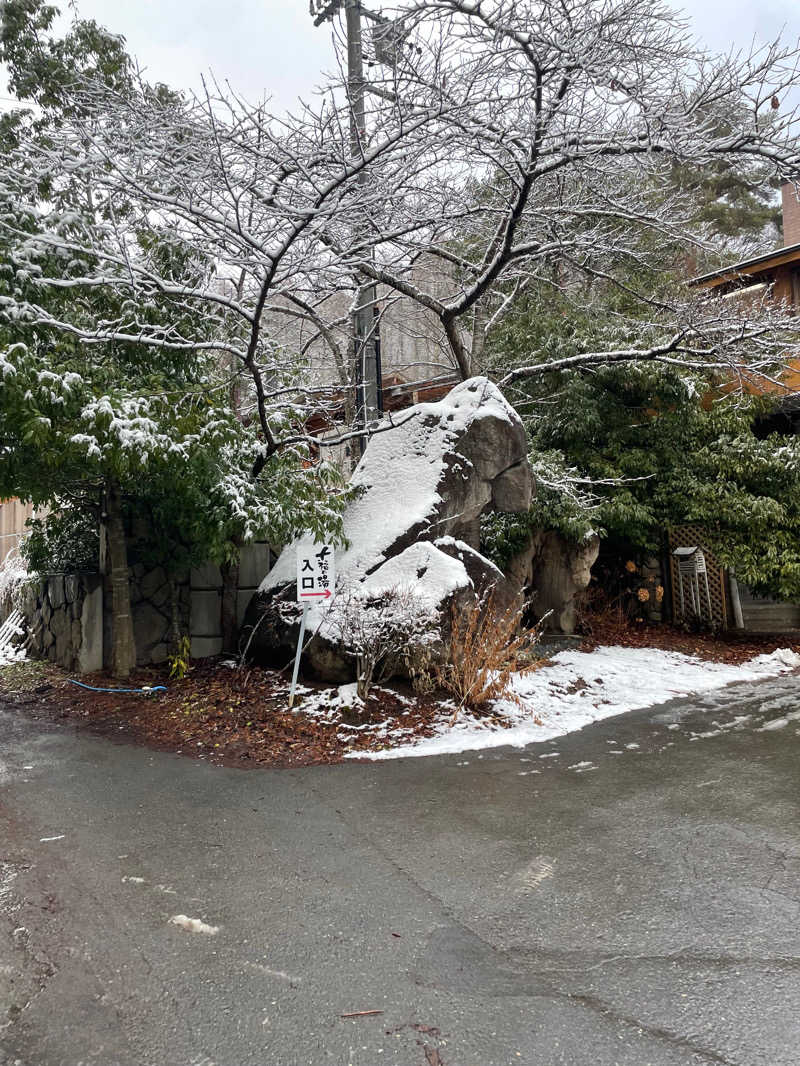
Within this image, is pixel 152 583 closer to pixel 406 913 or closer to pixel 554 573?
pixel 554 573

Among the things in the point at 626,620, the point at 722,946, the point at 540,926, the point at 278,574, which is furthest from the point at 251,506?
the point at 626,620

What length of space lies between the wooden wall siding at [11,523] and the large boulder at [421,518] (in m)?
8.07

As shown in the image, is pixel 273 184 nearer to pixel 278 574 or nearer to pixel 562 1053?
pixel 278 574

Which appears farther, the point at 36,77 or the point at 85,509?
the point at 36,77

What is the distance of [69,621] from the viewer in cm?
796

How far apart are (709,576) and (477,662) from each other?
6923 mm

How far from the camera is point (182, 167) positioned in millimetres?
5246

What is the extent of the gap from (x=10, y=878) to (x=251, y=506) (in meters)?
3.76

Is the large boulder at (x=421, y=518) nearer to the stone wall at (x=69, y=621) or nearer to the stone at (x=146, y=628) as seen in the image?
the stone at (x=146, y=628)

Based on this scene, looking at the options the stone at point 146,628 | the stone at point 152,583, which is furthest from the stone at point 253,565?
the stone at point 146,628

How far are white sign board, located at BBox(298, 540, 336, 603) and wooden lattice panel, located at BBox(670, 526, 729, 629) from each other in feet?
23.2

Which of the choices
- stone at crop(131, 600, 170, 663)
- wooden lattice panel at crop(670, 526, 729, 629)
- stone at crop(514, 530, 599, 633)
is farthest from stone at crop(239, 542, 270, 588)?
wooden lattice panel at crop(670, 526, 729, 629)

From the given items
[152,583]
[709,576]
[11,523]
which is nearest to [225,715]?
[152,583]

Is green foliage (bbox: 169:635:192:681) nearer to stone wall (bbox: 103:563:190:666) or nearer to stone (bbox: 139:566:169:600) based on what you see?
stone wall (bbox: 103:563:190:666)
